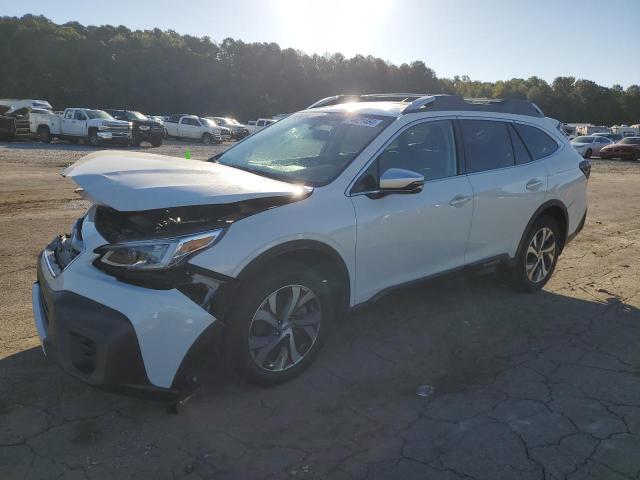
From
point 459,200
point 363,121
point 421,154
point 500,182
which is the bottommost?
point 459,200

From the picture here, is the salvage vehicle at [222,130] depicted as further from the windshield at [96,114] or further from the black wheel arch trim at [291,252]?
the black wheel arch trim at [291,252]

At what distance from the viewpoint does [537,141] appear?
5355 millimetres

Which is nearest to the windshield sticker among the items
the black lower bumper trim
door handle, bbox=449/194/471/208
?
door handle, bbox=449/194/471/208

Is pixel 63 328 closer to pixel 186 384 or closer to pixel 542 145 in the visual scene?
pixel 186 384

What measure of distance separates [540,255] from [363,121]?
242 centimetres

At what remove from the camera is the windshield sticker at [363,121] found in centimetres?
413

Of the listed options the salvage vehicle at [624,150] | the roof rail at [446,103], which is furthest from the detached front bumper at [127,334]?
the salvage vehicle at [624,150]

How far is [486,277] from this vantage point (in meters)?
5.89


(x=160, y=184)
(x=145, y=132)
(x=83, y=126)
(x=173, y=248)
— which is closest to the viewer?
(x=173, y=248)

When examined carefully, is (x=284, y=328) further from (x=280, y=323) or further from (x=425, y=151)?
(x=425, y=151)

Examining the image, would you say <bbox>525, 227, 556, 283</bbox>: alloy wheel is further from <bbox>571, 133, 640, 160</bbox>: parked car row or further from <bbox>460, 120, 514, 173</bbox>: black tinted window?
<bbox>571, 133, 640, 160</bbox>: parked car row

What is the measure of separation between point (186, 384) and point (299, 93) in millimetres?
86630

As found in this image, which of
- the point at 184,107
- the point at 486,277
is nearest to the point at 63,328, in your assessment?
Answer: the point at 486,277

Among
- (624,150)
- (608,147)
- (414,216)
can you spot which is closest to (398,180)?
(414,216)
